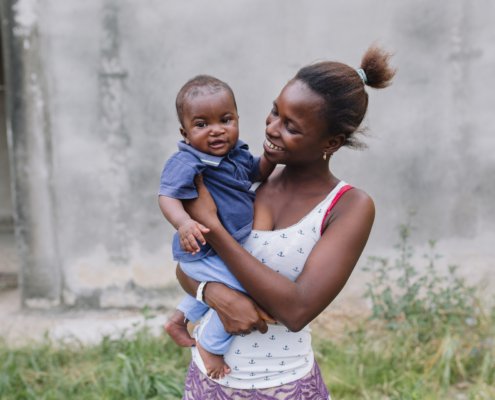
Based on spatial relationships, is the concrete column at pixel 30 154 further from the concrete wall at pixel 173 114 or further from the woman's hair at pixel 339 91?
the woman's hair at pixel 339 91

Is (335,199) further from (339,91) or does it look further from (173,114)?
(173,114)

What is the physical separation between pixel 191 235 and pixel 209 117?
1.14 ft

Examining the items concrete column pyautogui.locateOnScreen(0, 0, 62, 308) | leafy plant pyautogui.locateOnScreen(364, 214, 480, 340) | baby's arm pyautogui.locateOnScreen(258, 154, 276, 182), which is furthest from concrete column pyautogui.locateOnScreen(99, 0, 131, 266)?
baby's arm pyautogui.locateOnScreen(258, 154, 276, 182)

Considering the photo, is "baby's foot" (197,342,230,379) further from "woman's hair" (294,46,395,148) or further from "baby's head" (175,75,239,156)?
"woman's hair" (294,46,395,148)

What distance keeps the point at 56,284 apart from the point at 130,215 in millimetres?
742

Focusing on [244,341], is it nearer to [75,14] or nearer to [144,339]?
[144,339]

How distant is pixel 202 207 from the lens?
5.18ft

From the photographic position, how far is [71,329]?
4.16m

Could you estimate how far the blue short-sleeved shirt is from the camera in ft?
5.20

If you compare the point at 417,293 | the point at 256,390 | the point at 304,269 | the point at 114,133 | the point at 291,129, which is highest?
the point at 291,129

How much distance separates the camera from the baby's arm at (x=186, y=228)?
4.91 ft

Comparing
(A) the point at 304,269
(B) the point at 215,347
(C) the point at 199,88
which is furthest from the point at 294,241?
(C) the point at 199,88

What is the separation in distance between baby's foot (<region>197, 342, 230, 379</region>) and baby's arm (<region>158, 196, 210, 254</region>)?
0.32 meters

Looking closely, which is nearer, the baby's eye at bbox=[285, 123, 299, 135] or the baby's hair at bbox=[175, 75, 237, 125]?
the baby's eye at bbox=[285, 123, 299, 135]
